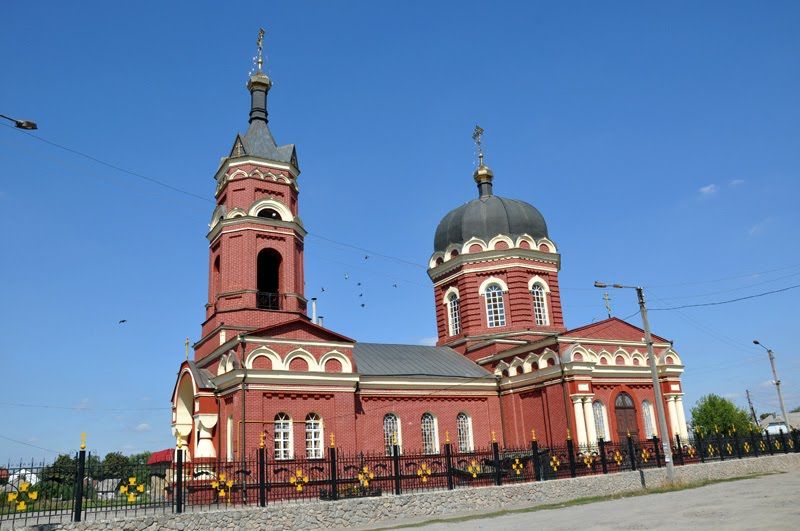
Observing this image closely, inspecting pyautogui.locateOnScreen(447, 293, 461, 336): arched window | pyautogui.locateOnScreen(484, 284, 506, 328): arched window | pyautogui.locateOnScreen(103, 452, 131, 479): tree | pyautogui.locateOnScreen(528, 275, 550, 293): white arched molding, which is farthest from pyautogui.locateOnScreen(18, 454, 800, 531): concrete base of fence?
pyautogui.locateOnScreen(447, 293, 461, 336): arched window

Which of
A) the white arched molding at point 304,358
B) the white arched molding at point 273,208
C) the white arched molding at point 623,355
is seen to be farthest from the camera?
the white arched molding at point 623,355

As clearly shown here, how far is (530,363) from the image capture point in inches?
1060

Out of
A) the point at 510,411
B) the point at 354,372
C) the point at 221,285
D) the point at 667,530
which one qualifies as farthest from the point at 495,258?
the point at 667,530

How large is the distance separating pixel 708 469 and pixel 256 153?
2031 centimetres

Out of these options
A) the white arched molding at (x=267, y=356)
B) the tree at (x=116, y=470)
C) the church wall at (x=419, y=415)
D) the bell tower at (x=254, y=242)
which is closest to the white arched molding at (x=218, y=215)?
the bell tower at (x=254, y=242)

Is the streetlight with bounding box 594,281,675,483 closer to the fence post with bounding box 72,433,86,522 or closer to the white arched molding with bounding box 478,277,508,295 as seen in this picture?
the white arched molding with bounding box 478,277,508,295

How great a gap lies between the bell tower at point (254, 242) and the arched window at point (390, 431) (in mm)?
5204

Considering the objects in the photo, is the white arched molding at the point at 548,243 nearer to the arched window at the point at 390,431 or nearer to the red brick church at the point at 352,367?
the red brick church at the point at 352,367

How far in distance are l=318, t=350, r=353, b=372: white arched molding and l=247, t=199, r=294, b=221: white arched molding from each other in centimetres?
563

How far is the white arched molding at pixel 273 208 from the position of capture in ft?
80.4

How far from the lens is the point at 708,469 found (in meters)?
23.4

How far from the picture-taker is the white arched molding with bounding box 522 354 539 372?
26.6 metres

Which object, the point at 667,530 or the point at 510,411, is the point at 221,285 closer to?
the point at 510,411

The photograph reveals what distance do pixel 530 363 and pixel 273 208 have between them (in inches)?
471
